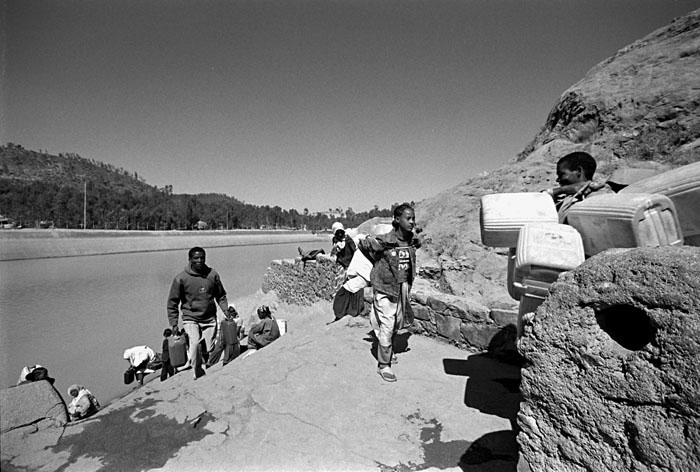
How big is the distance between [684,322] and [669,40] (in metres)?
15.3

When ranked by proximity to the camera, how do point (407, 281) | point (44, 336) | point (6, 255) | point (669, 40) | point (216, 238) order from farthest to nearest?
point (216, 238) < point (6, 255) < point (44, 336) < point (669, 40) < point (407, 281)

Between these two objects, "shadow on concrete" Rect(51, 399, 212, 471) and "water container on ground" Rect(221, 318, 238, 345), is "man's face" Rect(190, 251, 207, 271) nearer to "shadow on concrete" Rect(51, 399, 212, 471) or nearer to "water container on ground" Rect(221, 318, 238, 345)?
"water container on ground" Rect(221, 318, 238, 345)

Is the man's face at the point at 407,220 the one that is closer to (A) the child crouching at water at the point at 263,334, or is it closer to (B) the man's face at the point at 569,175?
(B) the man's face at the point at 569,175

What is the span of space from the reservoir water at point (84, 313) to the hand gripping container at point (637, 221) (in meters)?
8.69

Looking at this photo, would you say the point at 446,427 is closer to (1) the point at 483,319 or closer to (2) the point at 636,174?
(1) the point at 483,319

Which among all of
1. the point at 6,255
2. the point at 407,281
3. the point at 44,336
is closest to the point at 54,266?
the point at 6,255

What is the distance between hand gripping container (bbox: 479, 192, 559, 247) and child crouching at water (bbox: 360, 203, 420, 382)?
1.33 metres

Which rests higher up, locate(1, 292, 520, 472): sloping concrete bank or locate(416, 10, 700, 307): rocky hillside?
locate(416, 10, 700, 307): rocky hillside

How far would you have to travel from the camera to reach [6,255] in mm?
23188

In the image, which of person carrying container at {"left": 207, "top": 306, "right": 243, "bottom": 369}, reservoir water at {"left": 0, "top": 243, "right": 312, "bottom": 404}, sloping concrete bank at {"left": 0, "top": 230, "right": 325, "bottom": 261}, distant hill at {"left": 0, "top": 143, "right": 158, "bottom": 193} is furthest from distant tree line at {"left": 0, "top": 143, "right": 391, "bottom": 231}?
person carrying container at {"left": 207, "top": 306, "right": 243, "bottom": 369}

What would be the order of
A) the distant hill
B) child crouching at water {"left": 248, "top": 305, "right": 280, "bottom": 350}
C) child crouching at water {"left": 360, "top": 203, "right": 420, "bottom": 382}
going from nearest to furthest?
1. child crouching at water {"left": 360, "top": 203, "right": 420, "bottom": 382}
2. child crouching at water {"left": 248, "top": 305, "right": 280, "bottom": 350}
3. the distant hill

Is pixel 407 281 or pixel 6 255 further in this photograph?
pixel 6 255

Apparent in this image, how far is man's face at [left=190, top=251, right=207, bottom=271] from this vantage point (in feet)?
14.6

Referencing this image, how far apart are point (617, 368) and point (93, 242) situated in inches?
1554
